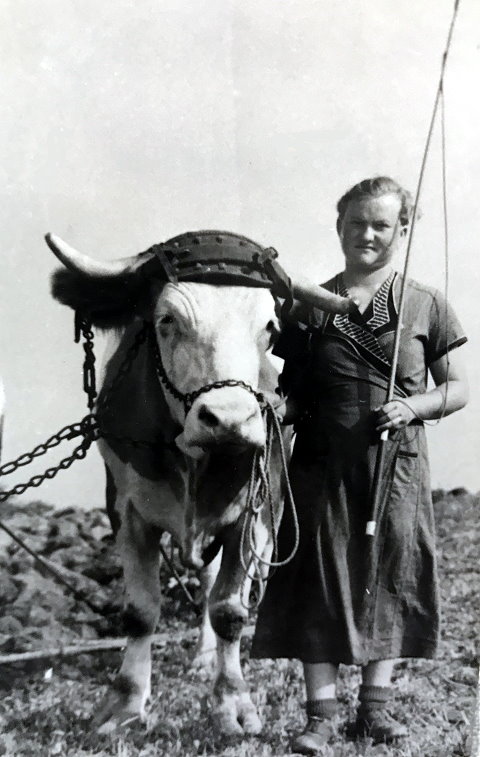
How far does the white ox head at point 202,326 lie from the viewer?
9.00ft

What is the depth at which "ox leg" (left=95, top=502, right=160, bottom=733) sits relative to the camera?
3.10 m

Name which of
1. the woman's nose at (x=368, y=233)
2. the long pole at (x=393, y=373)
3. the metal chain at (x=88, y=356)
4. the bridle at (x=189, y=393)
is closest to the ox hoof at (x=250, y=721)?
the long pole at (x=393, y=373)

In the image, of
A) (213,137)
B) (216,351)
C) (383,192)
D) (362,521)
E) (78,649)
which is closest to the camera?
(216,351)

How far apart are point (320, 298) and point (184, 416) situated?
0.64 metres

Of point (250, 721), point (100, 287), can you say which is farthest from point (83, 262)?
point (250, 721)

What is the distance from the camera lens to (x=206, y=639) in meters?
3.81

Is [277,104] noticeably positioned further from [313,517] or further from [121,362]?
[313,517]

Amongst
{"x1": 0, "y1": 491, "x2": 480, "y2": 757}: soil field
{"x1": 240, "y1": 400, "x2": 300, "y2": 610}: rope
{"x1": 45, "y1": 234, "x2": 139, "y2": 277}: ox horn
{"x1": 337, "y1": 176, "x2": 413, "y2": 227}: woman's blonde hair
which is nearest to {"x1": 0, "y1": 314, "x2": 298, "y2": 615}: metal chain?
{"x1": 240, "y1": 400, "x2": 300, "y2": 610}: rope

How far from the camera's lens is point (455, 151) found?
335 centimetres

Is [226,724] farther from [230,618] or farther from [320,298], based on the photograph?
[320,298]

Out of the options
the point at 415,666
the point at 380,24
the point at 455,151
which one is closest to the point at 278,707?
the point at 415,666

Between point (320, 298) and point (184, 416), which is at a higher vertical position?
point (320, 298)

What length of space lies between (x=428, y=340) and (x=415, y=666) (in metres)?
1.21

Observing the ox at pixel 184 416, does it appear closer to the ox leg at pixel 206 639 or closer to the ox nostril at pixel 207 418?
the ox nostril at pixel 207 418
